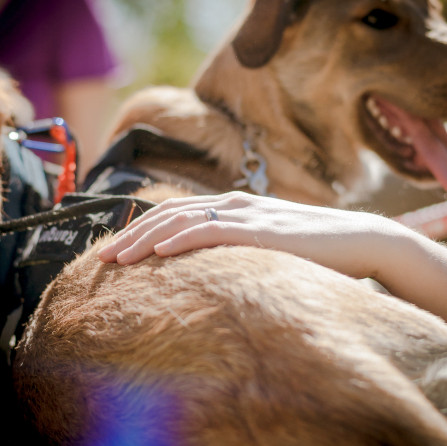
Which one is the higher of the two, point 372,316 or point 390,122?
point 372,316

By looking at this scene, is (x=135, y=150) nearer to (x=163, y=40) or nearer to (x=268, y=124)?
(x=268, y=124)

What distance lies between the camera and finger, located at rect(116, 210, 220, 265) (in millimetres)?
882

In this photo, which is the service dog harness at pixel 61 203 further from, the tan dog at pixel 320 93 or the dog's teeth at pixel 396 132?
the dog's teeth at pixel 396 132

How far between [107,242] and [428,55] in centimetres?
174

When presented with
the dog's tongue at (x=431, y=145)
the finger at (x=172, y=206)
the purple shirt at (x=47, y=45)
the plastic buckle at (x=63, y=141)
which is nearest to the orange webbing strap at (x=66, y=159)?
the plastic buckle at (x=63, y=141)

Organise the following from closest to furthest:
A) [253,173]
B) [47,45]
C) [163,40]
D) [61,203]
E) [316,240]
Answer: [316,240] < [61,203] < [253,173] < [47,45] < [163,40]

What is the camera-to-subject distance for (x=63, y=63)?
3262 millimetres

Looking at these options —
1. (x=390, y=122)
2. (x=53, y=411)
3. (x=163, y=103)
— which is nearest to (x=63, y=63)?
(x=163, y=103)

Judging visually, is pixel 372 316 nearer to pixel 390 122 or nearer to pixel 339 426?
pixel 339 426

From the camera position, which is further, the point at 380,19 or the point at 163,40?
the point at 163,40

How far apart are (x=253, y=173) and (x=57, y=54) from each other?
7.03 ft

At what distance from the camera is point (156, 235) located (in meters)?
0.89

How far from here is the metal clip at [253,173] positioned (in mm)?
1793

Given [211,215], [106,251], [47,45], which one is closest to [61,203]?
[106,251]
